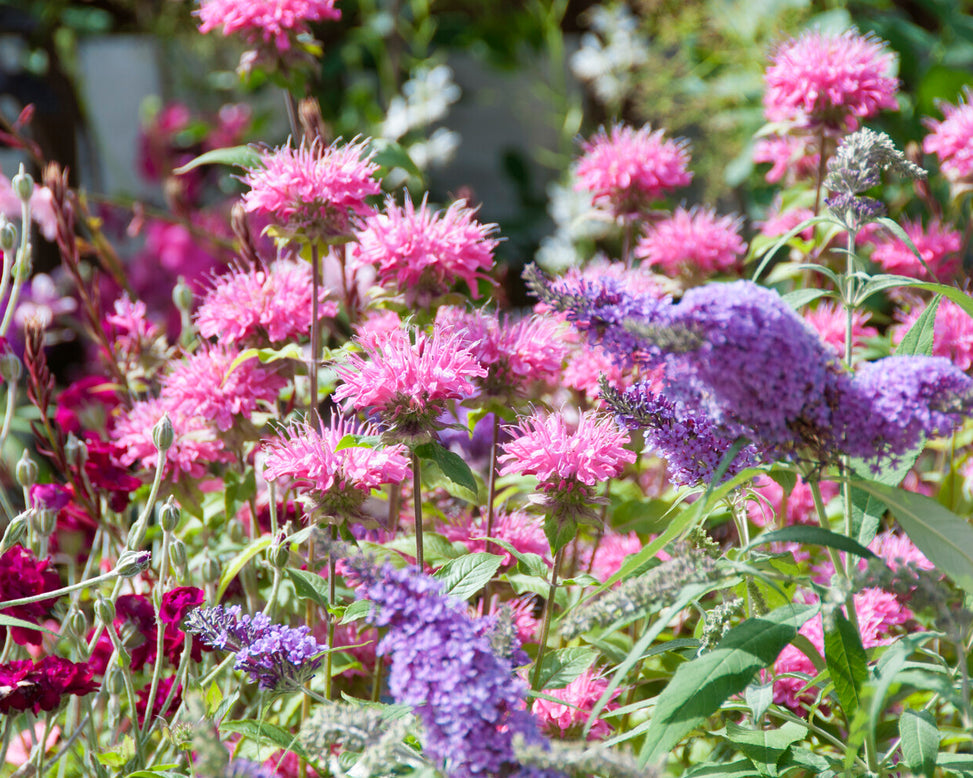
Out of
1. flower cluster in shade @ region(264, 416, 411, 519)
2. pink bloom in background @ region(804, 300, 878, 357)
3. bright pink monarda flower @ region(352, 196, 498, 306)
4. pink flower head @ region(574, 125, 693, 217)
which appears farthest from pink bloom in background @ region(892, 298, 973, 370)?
flower cluster in shade @ region(264, 416, 411, 519)

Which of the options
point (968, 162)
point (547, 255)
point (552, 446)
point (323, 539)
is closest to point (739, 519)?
point (552, 446)

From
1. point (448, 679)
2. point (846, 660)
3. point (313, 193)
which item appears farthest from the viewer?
point (313, 193)

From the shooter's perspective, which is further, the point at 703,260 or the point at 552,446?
the point at 703,260

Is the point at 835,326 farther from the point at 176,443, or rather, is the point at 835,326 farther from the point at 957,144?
the point at 176,443

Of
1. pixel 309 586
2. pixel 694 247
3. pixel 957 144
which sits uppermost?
pixel 957 144

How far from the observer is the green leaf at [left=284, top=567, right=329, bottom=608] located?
0.73m

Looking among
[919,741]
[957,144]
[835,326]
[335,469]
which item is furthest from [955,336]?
[335,469]

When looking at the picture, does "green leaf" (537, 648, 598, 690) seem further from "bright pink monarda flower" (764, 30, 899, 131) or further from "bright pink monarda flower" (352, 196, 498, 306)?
"bright pink monarda flower" (764, 30, 899, 131)

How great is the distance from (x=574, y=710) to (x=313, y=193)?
50 cm

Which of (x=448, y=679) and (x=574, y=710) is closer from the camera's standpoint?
(x=448, y=679)

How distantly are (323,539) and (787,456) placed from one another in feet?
0.88

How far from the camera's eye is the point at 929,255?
3.91ft

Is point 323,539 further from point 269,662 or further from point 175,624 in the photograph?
point 175,624

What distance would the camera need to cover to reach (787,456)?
0.54 meters
